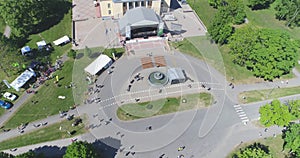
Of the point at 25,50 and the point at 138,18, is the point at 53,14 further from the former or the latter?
the point at 138,18

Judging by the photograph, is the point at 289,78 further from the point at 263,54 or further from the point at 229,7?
the point at 229,7

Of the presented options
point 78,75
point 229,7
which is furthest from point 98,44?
point 229,7

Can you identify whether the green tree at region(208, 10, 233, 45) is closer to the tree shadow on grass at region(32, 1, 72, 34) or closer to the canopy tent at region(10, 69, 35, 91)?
the tree shadow on grass at region(32, 1, 72, 34)

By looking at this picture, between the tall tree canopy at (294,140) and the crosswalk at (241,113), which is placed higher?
the tall tree canopy at (294,140)

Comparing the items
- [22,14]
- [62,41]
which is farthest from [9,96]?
[22,14]

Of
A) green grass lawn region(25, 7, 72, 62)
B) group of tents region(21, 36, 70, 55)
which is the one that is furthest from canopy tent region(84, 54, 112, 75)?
group of tents region(21, 36, 70, 55)

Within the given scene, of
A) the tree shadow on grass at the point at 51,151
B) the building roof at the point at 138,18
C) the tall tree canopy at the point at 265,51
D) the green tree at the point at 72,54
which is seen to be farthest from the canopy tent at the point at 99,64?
the tall tree canopy at the point at 265,51

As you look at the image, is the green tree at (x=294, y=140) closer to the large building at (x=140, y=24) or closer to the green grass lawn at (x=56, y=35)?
the large building at (x=140, y=24)
